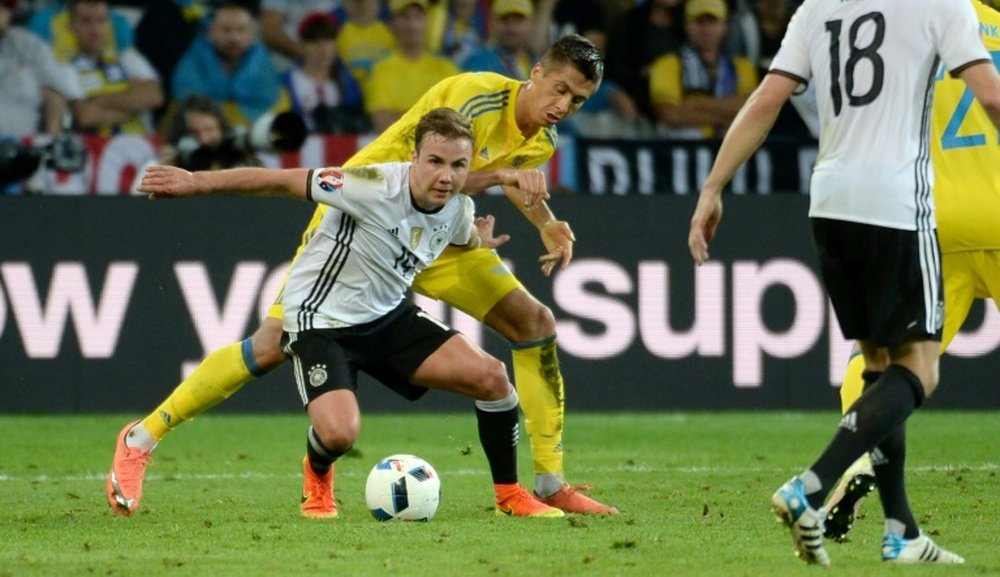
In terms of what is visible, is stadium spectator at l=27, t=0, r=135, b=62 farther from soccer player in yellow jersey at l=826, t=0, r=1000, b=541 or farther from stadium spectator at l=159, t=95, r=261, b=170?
soccer player in yellow jersey at l=826, t=0, r=1000, b=541

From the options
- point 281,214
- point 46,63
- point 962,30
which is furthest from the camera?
point 46,63

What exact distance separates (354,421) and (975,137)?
2.41 meters

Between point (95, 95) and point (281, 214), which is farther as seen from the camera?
point (95, 95)

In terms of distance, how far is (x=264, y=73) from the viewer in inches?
503

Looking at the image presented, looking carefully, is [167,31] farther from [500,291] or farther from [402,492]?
[402,492]

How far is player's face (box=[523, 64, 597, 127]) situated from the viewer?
673 centimetres

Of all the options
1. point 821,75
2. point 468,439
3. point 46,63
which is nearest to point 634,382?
point 468,439

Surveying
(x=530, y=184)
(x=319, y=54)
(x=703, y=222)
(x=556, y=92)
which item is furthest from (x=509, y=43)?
(x=703, y=222)

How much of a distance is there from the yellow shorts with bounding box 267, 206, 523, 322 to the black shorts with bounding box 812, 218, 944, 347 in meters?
2.06

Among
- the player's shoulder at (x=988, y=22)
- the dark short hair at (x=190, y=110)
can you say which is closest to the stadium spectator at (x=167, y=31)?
the dark short hair at (x=190, y=110)

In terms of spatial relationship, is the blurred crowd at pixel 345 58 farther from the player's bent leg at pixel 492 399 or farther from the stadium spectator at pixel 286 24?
the player's bent leg at pixel 492 399

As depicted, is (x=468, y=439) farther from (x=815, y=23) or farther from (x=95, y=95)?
(x=815, y=23)

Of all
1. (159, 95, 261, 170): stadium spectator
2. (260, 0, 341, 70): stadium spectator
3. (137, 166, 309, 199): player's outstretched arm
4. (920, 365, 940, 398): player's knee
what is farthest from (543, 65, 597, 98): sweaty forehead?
(260, 0, 341, 70): stadium spectator

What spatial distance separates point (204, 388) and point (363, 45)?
6.66m
